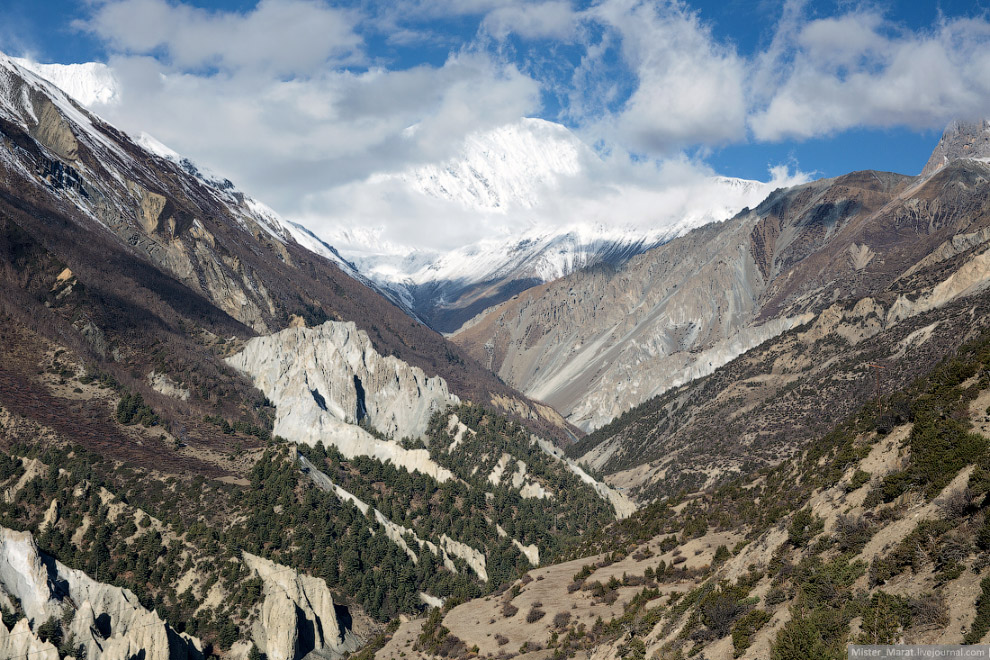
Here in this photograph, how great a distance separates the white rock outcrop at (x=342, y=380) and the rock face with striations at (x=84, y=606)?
236 feet

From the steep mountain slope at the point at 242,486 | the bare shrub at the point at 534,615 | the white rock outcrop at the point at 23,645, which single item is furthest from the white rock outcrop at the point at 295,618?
the bare shrub at the point at 534,615

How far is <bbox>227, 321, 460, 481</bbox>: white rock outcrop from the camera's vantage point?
5758 inches

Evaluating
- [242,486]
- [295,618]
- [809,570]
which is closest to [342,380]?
[242,486]

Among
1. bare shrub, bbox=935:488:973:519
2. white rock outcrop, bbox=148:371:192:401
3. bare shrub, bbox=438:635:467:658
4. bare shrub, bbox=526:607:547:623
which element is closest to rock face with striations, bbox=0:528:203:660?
bare shrub, bbox=438:635:467:658

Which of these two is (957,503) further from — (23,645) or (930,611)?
(23,645)

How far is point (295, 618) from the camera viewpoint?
6216cm

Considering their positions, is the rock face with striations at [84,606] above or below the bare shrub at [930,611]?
above

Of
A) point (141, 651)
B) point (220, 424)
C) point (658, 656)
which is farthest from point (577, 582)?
point (220, 424)

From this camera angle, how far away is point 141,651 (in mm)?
53594

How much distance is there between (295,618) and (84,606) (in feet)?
49.4

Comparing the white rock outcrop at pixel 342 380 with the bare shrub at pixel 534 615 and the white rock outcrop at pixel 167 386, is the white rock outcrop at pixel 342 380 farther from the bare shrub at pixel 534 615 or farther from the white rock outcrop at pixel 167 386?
the bare shrub at pixel 534 615

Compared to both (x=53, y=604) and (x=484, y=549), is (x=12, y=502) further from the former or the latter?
(x=484, y=549)

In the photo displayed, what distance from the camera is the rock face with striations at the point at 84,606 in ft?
173

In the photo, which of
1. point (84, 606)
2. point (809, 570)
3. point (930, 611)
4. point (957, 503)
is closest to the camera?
point (930, 611)
